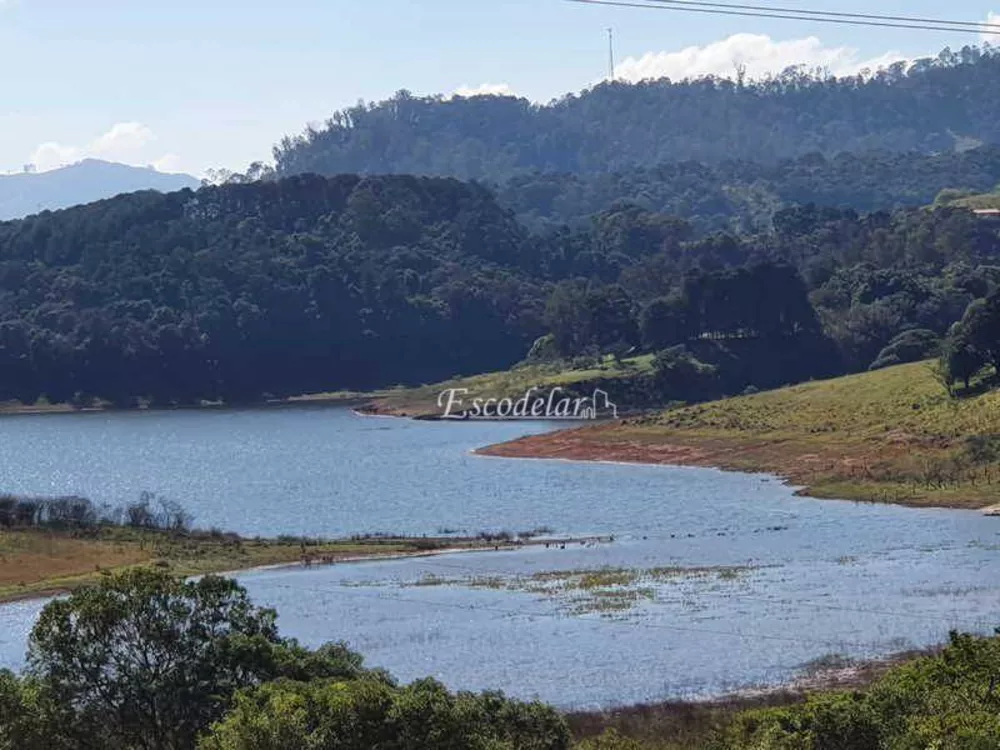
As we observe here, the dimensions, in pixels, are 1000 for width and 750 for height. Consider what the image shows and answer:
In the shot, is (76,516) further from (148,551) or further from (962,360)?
(962,360)

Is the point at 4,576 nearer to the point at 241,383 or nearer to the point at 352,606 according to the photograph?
the point at 352,606

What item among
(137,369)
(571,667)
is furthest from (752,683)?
(137,369)

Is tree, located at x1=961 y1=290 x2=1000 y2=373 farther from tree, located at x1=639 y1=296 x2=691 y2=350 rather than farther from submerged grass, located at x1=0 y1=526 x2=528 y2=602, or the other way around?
tree, located at x1=639 y1=296 x2=691 y2=350

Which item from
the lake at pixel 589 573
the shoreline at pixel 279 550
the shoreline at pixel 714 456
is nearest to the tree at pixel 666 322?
the shoreline at pixel 714 456

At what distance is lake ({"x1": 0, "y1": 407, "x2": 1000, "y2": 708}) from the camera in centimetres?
4862

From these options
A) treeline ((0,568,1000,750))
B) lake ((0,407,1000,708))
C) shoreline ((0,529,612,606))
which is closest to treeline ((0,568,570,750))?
treeline ((0,568,1000,750))

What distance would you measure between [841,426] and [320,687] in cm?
8061

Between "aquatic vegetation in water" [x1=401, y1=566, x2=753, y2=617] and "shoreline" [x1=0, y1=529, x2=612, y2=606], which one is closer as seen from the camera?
"aquatic vegetation in water" [x1=401, y1=566, x2=753, y2=617]

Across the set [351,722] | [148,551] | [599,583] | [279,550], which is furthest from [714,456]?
[351,722]

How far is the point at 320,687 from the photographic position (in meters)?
30.4

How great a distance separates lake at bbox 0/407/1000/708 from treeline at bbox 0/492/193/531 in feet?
13.0

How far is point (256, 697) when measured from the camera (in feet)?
95.7

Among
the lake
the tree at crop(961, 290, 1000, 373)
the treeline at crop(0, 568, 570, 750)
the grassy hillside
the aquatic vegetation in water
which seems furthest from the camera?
the tree at crop(961, 290, 1000, 373)

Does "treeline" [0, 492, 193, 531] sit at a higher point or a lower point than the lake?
higher
